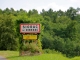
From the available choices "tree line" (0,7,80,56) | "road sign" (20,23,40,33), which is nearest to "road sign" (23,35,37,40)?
"road sign" (20,23,40,33)

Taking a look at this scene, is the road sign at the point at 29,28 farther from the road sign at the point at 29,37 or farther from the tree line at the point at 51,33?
the tree line at the point at 51,33

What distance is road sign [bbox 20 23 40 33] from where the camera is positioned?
2939cm

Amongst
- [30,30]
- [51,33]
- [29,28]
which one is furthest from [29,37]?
[51,33]

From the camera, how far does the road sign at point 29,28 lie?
29.4 m

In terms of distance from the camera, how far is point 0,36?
59.9 meters

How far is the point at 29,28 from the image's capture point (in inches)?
1161

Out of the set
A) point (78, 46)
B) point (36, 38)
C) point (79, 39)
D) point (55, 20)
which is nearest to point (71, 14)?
point (55, 20)

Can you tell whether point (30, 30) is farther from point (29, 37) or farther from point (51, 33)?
point (51, 33)

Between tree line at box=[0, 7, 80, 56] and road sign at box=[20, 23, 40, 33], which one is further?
tree line at box=[0, 7, 80, 56]

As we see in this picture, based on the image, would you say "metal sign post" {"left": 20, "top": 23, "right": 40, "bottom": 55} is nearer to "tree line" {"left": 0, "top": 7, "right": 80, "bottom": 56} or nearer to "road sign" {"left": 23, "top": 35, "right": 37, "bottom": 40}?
"road sign" {"left": 23, "top": 35, "right": 37, "bottom": 40}

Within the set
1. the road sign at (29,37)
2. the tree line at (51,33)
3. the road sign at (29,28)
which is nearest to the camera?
the road sign at (29,28)

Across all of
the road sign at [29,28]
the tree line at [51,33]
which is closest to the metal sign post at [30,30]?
the road sign at [29,28]

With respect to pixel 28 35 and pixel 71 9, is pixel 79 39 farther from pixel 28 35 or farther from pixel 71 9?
pixel 28 35

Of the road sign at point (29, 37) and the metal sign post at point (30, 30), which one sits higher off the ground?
the metal sign post at point (30, 30)
